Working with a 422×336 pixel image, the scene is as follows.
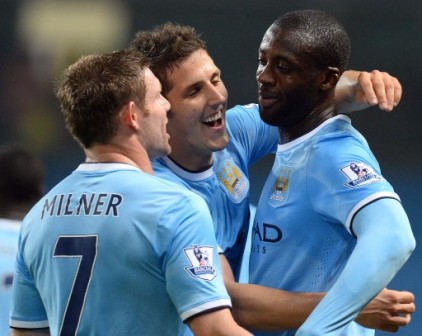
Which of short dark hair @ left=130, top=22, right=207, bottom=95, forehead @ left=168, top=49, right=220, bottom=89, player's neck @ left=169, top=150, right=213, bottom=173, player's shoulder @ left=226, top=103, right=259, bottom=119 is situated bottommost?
player's neck @ left=169, top=150, right=213, bottom=173

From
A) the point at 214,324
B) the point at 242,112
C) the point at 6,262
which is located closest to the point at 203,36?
the point at 6,262

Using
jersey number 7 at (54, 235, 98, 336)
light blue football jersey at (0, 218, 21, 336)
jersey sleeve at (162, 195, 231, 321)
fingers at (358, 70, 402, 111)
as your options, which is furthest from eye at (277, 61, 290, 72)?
light blue football jersey at (0, 218, 21, 336)

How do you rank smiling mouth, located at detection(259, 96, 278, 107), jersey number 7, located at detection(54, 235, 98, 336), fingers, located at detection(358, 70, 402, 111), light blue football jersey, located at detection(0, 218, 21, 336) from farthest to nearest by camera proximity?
1. light blue football jersey, located at detection(0, 218, 21, 336)
2. smiling mouth, located at detection(259, 96, 278, 107)
3. fingers, located at detection(358, 70, 402, 111)
4. jersey number 7, located at detection(54, 235, 98, 336)

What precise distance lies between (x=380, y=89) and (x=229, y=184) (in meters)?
0.76

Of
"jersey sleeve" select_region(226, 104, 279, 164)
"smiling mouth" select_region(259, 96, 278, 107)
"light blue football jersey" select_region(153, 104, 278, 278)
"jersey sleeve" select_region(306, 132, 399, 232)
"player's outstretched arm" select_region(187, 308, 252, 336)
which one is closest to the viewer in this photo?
"player's outstretched arm" select_region(187, 308, 252, 336)

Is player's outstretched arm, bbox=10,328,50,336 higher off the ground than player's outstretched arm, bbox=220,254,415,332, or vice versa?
player's outstretched arm, bbox=220,254,415,332

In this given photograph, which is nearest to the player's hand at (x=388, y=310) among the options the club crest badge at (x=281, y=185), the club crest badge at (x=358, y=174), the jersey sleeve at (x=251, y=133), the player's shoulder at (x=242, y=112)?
the club crest badge at (x=358, y=174)

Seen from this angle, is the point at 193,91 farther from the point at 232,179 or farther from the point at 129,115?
the point at 129,115

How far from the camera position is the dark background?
461 inches

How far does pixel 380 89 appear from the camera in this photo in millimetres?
3627

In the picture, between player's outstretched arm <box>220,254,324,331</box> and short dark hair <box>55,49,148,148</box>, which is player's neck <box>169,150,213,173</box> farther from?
short dark hair <box>55,49,148,148</box>

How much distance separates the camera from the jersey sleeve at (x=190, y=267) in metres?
3.02

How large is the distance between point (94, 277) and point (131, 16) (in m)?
9.40

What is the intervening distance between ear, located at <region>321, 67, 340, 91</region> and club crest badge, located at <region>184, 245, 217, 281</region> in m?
0.92
